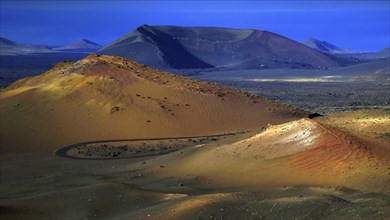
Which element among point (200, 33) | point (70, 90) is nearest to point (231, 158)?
point (70, 90)

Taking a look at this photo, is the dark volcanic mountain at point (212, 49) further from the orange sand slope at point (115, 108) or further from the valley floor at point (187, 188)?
the valley floor at point (187, 188)

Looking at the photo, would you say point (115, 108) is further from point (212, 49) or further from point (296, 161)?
point (212, 49)

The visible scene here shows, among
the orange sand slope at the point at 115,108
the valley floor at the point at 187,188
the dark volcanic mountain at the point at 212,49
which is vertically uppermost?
the dark volcanic mountain at the point at 212,49

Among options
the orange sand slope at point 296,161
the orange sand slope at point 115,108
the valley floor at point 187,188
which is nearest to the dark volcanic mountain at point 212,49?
the orange sand slope at point 115,108

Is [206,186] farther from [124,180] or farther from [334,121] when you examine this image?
[334,121]

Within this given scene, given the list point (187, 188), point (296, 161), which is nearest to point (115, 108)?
point (187, 188)

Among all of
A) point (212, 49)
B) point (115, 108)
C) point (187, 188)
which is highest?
point (212, 49)
